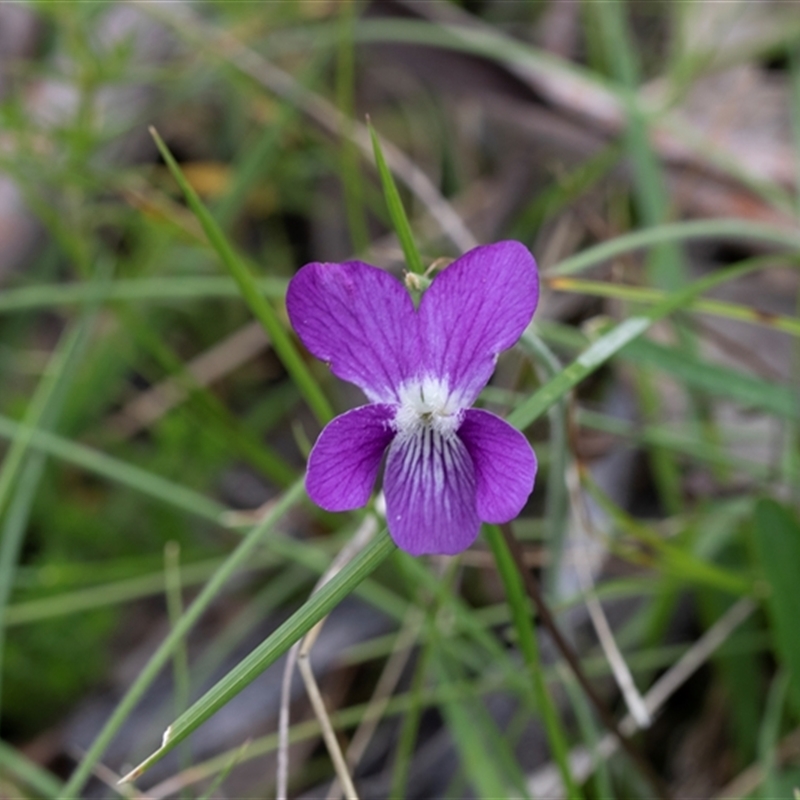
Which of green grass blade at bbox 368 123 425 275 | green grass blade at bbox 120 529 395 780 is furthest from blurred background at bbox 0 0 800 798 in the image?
green grass blade at bbox 120 529 395 780

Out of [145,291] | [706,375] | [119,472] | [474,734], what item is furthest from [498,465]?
[145,291]

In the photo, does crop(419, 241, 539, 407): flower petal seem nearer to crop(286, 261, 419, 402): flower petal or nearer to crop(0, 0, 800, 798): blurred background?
crop(286, 261, 419, 402): flower petal

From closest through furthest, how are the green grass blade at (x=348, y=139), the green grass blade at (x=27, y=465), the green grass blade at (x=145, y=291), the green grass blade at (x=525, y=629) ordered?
the green grass blade at (x=525, y=629) → the green grass blade at (x=27, y=465) → the green grass blade at (x=145, y=291) → the green grass blade at (x=348, y=139)

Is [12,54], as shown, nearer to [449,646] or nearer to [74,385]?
[74,385]

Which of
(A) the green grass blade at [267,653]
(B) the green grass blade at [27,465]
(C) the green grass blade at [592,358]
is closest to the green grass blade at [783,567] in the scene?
(C) the green grass blade at [592,358]

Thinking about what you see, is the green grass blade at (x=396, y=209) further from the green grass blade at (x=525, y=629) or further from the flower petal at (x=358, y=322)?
the green grass blade at (x=525, y=629)

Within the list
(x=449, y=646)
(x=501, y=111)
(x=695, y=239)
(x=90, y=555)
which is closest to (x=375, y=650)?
(x=449, y=646)
